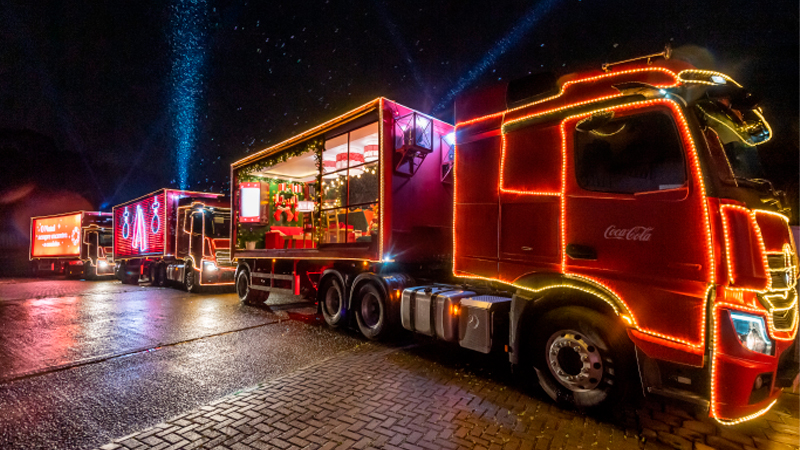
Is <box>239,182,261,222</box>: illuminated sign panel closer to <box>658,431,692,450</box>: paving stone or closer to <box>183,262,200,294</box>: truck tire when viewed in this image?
<box>183,262,200,294</box>: truck tire

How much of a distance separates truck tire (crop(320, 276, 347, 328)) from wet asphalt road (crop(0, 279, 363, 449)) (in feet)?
0.75

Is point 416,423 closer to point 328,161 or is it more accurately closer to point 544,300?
point 544,300

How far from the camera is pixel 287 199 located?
36.9 ft

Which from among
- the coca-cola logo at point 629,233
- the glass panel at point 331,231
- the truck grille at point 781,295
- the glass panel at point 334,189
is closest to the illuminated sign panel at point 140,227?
the glass panel at point 334,189

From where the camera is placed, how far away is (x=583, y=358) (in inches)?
136

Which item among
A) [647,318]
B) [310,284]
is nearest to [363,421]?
[647,318]

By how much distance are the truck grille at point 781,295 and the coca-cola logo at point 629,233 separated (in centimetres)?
81

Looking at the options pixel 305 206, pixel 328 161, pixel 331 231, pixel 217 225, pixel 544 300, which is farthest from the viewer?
pixel 217 225

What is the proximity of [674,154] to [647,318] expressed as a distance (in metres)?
1.38

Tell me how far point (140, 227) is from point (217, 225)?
659 centimetres

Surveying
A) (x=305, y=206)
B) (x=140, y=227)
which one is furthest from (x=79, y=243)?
(x=305, y=206)

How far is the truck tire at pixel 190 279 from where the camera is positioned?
13.9 meters

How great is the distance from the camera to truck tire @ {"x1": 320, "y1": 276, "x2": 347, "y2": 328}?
22.8 ft

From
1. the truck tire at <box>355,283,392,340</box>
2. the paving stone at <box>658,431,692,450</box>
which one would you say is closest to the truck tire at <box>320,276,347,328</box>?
the truck tire at <box>355,283,392,340</box>
